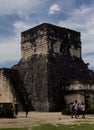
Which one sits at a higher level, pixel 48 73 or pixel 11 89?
pixel 48 73

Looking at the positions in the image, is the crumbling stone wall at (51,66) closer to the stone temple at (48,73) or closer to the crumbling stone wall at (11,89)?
the stone temple at (48,73)

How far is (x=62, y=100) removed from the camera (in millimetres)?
37969

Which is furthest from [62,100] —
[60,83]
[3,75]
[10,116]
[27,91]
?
[10,116]

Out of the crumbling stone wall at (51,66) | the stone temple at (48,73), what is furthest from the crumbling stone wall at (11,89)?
the crumbling stone wall at (51,66)

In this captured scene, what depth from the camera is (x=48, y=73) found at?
38.4 meters

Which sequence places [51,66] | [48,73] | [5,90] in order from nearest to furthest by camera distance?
[48,73], [51,66], [5,90]

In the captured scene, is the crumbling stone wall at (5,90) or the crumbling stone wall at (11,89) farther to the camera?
the crumbling stone wall at (5,90)

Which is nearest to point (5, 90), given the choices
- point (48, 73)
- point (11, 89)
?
point (11, 89)

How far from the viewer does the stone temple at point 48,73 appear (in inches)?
1473

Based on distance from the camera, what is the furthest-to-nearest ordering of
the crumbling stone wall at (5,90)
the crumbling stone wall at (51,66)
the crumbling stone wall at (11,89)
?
the crumbling stone wall at (5,90) < the crumbling stone wall at (11,89) < the crumbling stone wall at (51,66)

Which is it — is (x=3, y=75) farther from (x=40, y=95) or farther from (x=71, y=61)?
(x=71, y=61)

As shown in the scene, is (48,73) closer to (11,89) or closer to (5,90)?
(11,89)

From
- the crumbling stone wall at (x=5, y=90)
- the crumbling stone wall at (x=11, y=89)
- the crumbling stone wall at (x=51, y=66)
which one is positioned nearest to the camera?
the crumbling stone wall at (x=51, y=66)

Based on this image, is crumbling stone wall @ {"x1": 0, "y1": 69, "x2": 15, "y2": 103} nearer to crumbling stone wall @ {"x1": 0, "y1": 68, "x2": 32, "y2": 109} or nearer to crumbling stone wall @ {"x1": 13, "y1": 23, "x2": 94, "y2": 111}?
crumbling stone wall @ {"x1": 0, "y1": 68, "x2": 32, "y2": 109}
